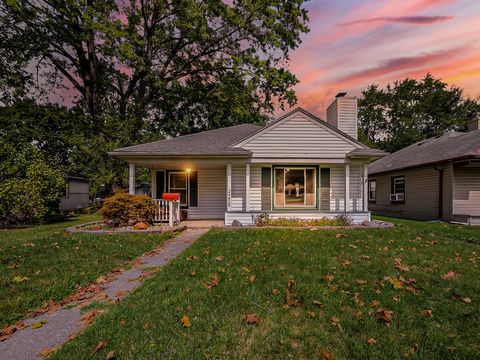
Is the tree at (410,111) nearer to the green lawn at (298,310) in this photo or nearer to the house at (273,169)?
the house at (273,169)

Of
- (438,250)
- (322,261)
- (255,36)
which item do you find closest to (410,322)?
(322,261)

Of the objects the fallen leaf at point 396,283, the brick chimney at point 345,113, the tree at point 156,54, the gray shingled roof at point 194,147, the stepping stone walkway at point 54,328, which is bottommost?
the stepping stone walkway at point 54,328

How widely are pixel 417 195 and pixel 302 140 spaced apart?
28.7ft

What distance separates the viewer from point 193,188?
13.2m

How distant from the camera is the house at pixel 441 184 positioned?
491 inches

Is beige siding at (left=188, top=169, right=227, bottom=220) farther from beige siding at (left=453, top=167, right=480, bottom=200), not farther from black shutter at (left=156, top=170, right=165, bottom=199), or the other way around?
beige siding at (left=453, top=167, right=480, bottom=200)

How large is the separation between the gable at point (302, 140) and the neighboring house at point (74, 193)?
19.2m

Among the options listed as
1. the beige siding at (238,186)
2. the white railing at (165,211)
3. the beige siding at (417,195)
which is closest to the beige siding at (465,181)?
the beige siding at (417,195)

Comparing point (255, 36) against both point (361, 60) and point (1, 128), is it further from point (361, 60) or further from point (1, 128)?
point (1, 128)

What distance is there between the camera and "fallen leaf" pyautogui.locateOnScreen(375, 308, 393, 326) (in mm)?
2887

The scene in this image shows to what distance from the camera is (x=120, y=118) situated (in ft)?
64.3

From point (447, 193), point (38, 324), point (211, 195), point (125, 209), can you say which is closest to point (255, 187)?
point (211, 195)

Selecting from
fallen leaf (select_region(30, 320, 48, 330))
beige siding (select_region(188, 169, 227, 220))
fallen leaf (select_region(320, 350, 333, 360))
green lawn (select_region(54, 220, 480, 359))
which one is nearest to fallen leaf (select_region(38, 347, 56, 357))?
green lawn (select_region(54, 220, 480, 359))

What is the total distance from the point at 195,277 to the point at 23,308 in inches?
92.1
